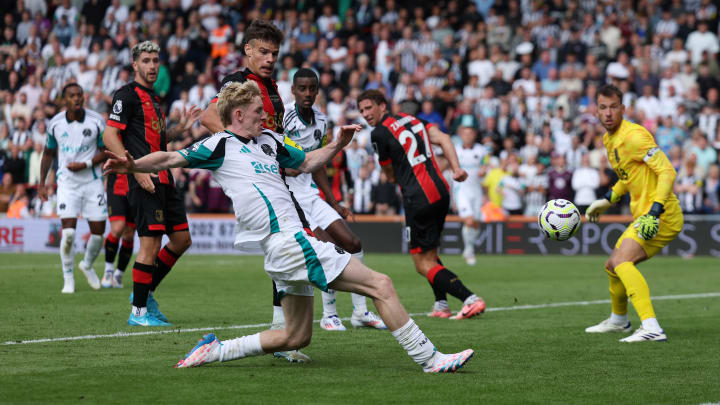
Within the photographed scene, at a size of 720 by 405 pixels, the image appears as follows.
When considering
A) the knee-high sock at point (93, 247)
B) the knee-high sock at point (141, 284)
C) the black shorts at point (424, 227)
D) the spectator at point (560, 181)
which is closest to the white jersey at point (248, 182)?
the knee-high sock at point (141, 284)

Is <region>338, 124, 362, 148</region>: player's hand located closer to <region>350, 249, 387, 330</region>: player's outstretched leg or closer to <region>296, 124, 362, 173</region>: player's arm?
<region>296, 124, 362, 173</region>: player's arm

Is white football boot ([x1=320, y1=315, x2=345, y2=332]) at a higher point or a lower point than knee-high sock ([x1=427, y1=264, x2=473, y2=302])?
lower

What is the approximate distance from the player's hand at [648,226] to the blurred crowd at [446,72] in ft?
37.0

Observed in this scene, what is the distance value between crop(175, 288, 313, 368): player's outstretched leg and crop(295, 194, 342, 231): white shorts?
9.09ft

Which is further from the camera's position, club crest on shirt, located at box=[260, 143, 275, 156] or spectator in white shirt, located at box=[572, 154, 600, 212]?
spectator in white shirt, located at box=[572, 154, 600, 212]

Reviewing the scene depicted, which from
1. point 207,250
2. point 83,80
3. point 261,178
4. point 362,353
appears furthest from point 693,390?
point 83,80

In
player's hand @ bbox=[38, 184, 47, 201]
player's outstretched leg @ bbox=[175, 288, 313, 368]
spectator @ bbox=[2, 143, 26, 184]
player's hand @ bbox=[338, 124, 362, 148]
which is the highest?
player's hand @ bbox=[338, 124, 362, 148]

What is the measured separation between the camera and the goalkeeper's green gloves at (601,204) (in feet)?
30.4

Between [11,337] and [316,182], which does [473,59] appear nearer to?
[316,182]

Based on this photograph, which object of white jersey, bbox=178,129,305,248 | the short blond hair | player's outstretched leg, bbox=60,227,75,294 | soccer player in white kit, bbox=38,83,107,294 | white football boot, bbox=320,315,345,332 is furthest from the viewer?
soccer player in white kit, bbox=38,83,107,294

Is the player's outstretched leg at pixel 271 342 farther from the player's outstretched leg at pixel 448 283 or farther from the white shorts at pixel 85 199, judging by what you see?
the white shorts at pixel 85 199

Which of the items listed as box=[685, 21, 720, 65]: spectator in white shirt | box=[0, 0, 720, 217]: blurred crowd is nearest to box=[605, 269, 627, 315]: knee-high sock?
box=[0, 0, 720, 217]: blurred crowd

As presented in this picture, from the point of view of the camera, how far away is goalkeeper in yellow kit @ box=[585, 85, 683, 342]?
332 inches

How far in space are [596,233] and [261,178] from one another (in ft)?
52.9
